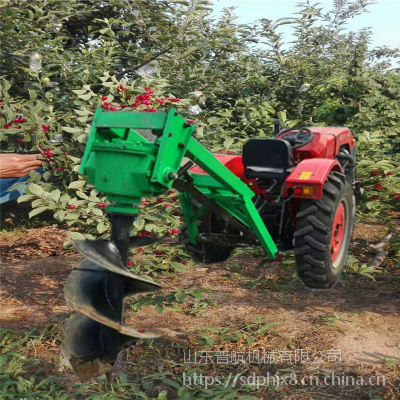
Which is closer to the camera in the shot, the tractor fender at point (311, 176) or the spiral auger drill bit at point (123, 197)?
the spiral auger drill bit at point (123, 197)

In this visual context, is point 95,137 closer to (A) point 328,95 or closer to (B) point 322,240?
(B) point 322,240

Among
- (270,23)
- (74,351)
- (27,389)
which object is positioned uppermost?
(270,23)

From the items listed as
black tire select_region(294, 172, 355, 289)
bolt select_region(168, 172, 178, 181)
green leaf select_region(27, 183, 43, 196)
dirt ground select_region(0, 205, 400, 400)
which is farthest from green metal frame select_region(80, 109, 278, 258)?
dirt ground select_region(0, 205, 400, 400)

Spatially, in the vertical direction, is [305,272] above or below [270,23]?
below

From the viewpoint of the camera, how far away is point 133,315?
5895mm

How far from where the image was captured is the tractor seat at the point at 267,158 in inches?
72.1

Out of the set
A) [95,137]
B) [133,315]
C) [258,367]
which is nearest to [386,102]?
[258,367]

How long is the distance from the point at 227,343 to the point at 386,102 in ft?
8.73

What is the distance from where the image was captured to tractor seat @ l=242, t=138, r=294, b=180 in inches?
72.1

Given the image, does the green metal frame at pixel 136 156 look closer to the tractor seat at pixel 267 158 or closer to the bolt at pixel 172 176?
the bolt at pixel 172 176

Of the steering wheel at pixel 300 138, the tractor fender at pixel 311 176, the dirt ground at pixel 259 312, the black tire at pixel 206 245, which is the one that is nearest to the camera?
the tractor fender at pixel 311 176

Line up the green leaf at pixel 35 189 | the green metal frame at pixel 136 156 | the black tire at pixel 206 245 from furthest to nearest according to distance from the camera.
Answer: the green leaf at pixel 35 189 < the black tire at pixel 206 245 < the green metal frame at pixel 136 156

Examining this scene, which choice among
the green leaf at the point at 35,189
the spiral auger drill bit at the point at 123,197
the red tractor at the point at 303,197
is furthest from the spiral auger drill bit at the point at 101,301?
the green leaf at the point at 35,189

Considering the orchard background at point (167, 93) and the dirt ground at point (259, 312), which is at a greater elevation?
the orchard background at point (167, 93)
